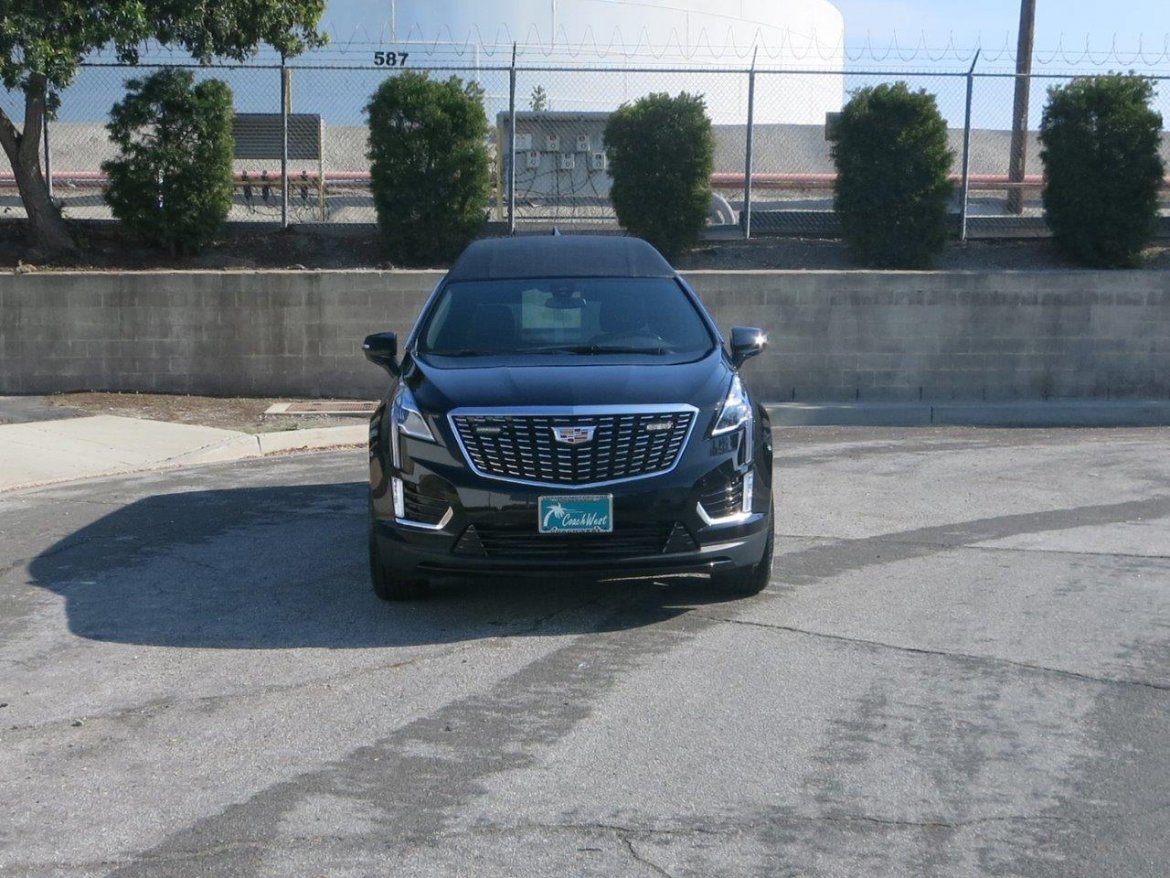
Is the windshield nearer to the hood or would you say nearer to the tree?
the hood

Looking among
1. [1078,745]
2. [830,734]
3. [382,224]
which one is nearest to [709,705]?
[830,734]

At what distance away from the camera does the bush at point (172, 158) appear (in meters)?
17.7

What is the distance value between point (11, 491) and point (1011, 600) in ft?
24.0

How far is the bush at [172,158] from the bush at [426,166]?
6.44 ft

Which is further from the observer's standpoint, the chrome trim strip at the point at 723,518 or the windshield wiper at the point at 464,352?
the windshield wiper at the point at 464,352

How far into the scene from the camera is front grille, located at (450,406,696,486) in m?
6.59

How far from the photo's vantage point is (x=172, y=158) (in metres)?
17.8

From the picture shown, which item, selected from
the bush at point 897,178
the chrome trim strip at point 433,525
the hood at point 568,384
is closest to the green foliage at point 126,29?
the bush at point 897,178

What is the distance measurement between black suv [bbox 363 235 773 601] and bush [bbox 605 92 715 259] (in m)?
11.3

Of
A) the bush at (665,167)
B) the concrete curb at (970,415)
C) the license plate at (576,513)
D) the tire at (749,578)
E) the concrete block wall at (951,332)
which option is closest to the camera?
the license plate at (576,513)

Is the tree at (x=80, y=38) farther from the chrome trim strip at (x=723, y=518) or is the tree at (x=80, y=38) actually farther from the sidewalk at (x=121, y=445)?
the chrome trim strip at (x=723, y=518)

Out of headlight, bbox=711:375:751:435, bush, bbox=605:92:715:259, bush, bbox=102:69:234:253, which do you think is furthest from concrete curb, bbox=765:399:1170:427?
headlight, bbox=711:375:751:435

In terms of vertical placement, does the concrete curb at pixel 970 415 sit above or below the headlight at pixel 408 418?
below

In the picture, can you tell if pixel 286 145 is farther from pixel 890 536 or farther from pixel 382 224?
pixel 890 536
